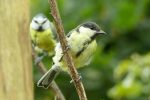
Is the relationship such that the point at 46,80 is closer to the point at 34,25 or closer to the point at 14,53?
the point at 14,53

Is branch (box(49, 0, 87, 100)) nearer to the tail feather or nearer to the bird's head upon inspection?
the tail feather

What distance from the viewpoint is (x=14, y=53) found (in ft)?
4.88

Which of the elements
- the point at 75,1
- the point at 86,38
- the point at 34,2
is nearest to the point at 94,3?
the point at 75,1

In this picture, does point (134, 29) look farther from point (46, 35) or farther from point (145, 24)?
point (46, 35)

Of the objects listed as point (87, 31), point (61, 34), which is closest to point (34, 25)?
point (87, 31)

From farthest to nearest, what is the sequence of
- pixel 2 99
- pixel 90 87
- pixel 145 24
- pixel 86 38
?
pixel 145 24 < pixel 90 87 < pixel 86 38 < pixel 2 99

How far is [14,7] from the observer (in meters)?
1.50

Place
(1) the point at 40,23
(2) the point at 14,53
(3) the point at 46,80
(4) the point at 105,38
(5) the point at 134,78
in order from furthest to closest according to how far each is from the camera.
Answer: (4) the point at 105,38 < (1) the point at 40,23 < (5) the point at 134,78 < (3) the point at 46,80 < (2) the point at 14,53

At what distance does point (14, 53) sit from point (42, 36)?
1512 millimetres

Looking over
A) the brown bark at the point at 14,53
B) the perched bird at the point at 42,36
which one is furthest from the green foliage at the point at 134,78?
the brown bark at the point at 14,53

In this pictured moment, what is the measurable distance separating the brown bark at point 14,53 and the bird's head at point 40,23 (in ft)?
4.40

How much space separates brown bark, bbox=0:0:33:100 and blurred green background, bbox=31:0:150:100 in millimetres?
1701

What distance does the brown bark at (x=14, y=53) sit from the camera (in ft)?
4.84

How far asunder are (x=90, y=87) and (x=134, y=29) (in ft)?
1.70
